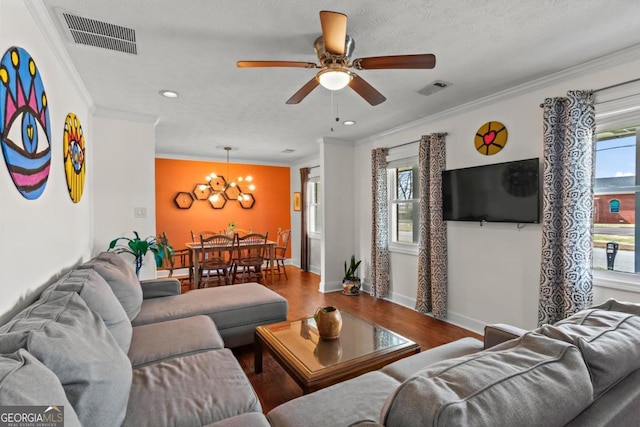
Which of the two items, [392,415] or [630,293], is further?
[630,293]

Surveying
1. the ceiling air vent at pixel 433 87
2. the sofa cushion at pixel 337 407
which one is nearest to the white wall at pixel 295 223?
the ceiling air vent at pixel 433 87

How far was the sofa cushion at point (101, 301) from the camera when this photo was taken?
157 cm

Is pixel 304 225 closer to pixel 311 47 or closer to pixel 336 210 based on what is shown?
pixel 336 210

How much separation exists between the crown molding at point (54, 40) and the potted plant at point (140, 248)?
151 cm

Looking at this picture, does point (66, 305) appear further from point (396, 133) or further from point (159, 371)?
point (396, 133)

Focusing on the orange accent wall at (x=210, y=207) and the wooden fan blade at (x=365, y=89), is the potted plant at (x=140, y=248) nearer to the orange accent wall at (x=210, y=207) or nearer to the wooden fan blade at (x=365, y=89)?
the orange accent wall at (x=210, y=207)

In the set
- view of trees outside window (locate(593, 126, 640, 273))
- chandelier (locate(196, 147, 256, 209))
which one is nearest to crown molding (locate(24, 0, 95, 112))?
chandelier (locate(196, 147, 256, 209))

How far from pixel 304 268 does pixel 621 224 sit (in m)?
5.01

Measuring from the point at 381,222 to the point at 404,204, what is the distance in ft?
1.38

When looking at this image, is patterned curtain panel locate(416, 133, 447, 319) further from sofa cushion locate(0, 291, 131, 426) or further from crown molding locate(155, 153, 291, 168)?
crown molding locate(155, 153, 291, 168)

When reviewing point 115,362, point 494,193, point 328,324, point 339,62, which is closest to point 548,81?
point 494,193

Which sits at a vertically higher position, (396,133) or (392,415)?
(396,133)

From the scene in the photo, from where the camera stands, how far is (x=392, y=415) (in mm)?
626

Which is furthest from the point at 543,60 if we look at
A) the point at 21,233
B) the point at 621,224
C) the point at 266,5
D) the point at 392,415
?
the point at 21,233
